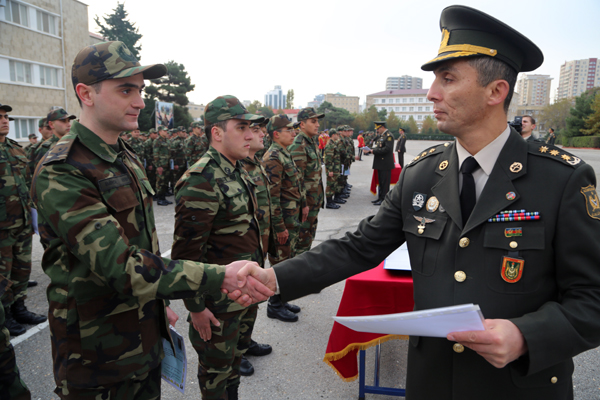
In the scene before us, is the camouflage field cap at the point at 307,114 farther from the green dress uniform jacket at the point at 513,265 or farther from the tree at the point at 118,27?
the tree at the point at 118,27

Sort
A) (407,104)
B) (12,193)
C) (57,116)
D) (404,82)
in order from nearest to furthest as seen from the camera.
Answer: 1. (12,193)
2. (57,116)
3. (407,104)
4. (404,82)

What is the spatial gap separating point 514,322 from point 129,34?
4243 centimetres

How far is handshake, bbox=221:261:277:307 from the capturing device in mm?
1817

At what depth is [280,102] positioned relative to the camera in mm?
191375

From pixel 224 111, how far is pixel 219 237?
0.97 metres

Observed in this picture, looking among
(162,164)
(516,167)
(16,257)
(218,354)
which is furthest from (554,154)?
(162,164)

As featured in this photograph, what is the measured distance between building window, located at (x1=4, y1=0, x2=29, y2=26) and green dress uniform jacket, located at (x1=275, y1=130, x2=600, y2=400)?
1175 inches

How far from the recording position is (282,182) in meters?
4.80

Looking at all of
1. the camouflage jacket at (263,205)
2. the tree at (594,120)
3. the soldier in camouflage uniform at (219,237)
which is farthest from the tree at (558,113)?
the soldier in camouflage uniform at (219,237)

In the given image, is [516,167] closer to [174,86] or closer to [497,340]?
[497,340]

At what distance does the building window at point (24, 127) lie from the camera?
75.8 feet

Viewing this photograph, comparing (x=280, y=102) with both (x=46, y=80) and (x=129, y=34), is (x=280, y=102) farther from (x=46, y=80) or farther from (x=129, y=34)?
(x=46, y=80)

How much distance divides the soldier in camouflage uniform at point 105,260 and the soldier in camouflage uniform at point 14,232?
9.13 ft

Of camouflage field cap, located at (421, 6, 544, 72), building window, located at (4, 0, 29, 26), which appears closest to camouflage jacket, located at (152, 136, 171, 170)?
camouflage field cap, located at (421, 6, 544, 72)
